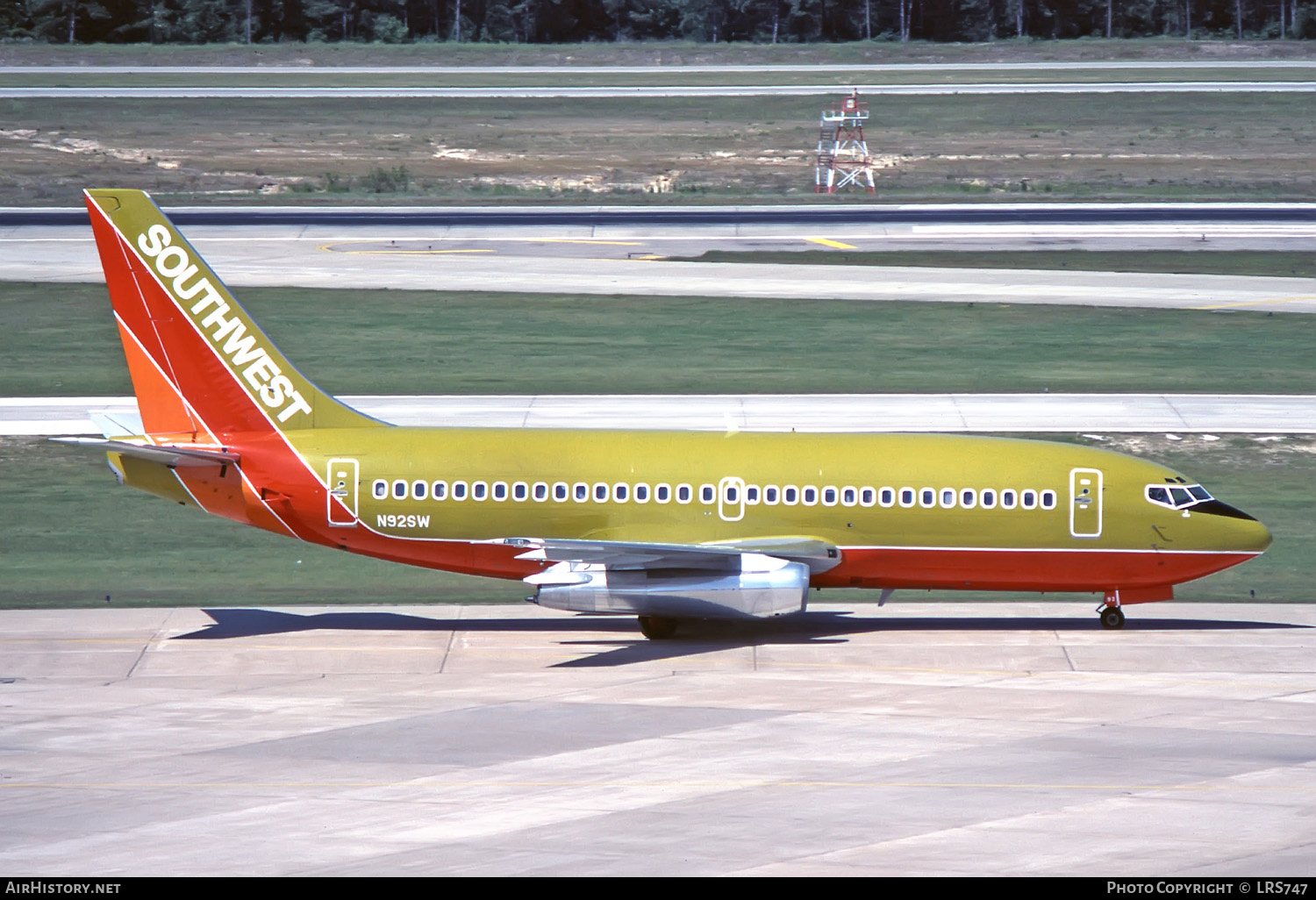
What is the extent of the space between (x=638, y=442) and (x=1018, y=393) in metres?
20.9

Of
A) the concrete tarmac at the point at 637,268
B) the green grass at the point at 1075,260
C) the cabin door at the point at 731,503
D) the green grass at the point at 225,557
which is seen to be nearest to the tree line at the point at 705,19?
the concrete tarmac at the point at 637,268

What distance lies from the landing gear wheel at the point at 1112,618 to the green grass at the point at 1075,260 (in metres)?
39.5

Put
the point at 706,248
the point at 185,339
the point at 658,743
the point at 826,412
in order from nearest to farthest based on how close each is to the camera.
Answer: the point at 658,743 < the point at 185,339 < the point at 826,412 < the point at 706,248

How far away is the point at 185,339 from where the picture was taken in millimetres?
32594

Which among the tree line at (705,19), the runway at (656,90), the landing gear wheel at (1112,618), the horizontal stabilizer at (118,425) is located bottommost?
the landing gear wheel at (1112,618)

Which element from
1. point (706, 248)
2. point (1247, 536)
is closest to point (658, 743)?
point (1247, 536)

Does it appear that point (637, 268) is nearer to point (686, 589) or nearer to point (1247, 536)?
point (686, 589)

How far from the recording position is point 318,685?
28969 millimetres

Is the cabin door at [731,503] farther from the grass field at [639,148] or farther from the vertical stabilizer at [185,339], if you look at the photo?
the grass field at [639,148]

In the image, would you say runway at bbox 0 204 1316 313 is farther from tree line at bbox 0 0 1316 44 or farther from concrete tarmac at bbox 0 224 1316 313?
tree line at bbox 0 0 1316 44

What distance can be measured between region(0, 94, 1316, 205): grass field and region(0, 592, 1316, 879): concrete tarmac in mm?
60985

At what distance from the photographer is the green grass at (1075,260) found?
70562 mm

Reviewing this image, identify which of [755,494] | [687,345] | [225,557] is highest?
[755,494]

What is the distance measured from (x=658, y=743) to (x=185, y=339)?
12.9m
